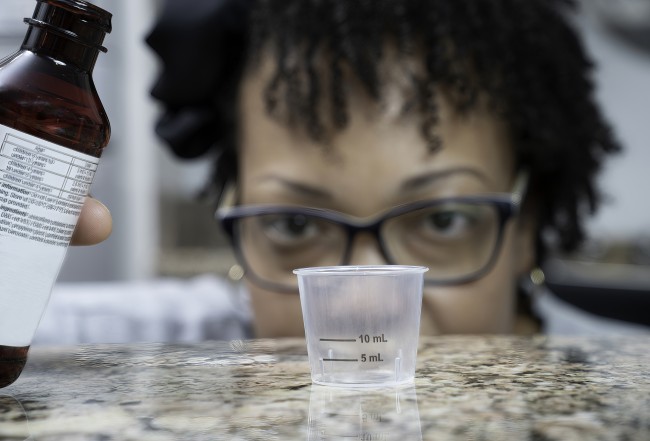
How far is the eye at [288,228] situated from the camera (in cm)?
106

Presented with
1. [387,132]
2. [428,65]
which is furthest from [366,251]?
[428,65]

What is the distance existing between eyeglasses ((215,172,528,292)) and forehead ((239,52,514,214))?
0.02 metres

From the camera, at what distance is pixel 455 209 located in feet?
3.39

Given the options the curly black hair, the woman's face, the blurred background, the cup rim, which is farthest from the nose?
the blurred background

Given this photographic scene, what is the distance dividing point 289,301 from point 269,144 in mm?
228

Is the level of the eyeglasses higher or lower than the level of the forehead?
lower

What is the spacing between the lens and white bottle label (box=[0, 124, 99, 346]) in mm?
418

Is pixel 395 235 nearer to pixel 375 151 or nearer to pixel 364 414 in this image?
pixel 375 151

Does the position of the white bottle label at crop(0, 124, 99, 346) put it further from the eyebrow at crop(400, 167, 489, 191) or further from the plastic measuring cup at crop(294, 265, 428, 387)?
the eyebrow at crop(400, 167, 489, 191)

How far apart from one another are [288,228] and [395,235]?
0.56 ft

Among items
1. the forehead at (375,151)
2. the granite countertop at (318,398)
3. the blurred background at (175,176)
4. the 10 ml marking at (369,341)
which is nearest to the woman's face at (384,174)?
the forehead at (375,151)

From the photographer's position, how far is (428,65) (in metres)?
1.00

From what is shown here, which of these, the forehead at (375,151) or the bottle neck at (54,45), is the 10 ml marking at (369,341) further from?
the forehead at (375,151)

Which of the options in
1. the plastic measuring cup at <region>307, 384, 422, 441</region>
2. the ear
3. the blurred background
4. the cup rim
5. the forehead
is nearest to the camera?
the plastic measuring cup at <region>307, 384, 422, 441</region>
